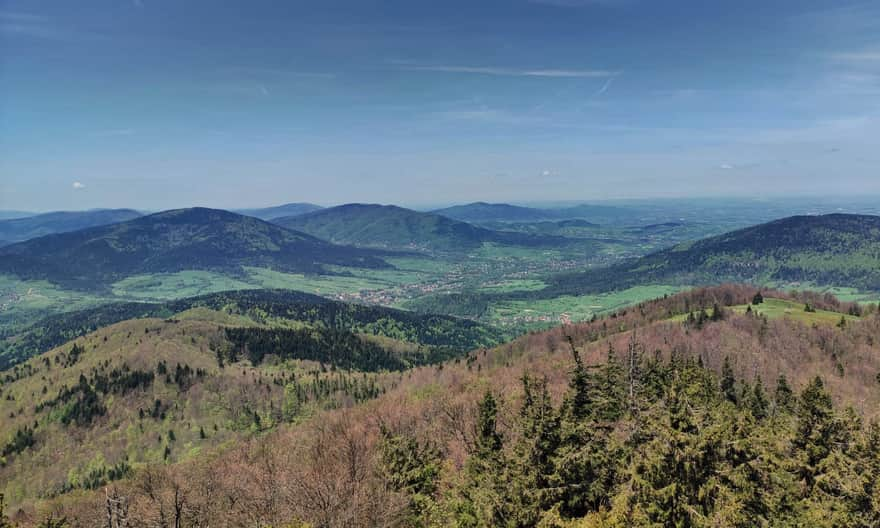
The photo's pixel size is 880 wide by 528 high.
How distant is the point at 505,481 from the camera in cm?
3341

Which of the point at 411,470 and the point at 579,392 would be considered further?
the point at 411,470

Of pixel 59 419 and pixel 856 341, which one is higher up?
pixel 856 341

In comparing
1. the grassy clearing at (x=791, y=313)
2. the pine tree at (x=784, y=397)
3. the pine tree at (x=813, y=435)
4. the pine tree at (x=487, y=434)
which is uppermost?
the pine tree at (x=813, y=435)

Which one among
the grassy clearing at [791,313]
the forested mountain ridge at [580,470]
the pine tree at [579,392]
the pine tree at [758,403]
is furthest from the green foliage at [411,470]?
the grassy clearing at [791,313]

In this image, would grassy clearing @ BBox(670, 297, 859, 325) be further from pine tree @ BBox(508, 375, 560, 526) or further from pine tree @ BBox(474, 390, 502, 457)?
pine tree @ BBox(508, 375, 560, 526)

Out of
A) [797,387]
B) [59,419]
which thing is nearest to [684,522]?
[797,387]

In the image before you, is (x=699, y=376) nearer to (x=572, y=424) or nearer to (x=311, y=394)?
(x=572, y=424)

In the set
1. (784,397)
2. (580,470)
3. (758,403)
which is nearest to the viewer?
(580,470)

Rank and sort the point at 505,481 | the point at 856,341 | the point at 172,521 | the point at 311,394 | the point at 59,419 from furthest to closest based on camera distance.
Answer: the point at 311,394 → the point at 59,419 → the point at 856,341 → the point at 172,521 → the point at 505,481

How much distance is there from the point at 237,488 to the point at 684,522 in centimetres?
4271

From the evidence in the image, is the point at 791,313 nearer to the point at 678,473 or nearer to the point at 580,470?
the point at 580,470

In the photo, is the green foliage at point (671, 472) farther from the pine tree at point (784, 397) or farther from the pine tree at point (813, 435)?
the pine tree at point (784, 397)

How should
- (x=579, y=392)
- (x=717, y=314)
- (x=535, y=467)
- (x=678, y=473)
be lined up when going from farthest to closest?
(x=717, y=314)
(x=579, y=392)
(x=535, y=467)
(x=678, y=473)

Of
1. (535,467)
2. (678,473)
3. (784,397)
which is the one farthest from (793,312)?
(678,473)
